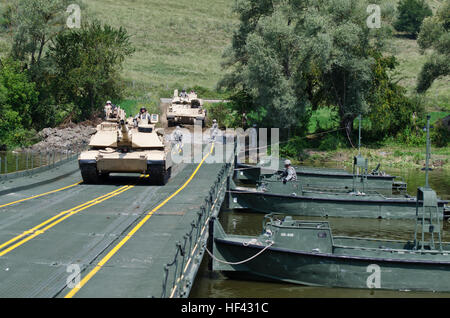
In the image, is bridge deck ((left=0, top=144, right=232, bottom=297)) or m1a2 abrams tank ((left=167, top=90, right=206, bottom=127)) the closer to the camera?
bridge deck ((left=0, top=144, right=232, bottom=297))

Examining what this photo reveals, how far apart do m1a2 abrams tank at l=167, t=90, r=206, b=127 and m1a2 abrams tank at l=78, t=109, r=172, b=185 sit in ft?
68.5

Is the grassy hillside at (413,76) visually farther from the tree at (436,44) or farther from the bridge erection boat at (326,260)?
the bridge erection boat at (326,260)

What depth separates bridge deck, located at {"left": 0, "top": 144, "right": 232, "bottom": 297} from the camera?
12711mm

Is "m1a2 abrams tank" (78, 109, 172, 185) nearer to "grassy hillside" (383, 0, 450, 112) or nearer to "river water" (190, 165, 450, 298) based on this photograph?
"river water" (190, 165, 450, 298)

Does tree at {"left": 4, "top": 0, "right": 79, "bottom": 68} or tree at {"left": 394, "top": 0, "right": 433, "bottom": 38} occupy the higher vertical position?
tree at {"left": 394, "top": 0, "right": 433, "bottom": 38}

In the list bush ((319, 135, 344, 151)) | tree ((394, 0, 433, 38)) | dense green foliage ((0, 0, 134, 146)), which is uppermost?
tree ((394, 0, 433, 38))

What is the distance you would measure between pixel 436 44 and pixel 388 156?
10.8 meters

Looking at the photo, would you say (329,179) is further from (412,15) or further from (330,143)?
(412,15)

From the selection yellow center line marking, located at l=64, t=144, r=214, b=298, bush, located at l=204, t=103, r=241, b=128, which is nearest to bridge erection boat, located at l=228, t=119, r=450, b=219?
yellow center line marking, located at l=64, t=144, r=214, b=298

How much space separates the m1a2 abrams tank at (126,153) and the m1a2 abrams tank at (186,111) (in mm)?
20890

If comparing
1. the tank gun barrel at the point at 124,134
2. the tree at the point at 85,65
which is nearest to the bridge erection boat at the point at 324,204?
the tank gun barrel at the point at 124,134

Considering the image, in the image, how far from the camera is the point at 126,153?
2691 cm

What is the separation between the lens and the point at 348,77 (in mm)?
47719

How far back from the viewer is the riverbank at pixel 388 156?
1848 inches
